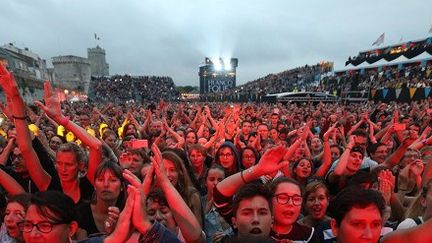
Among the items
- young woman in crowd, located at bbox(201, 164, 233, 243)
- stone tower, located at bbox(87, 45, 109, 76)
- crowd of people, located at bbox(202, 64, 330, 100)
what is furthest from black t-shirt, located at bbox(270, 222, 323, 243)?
stone tower, located at bbox(87, 45, 109, 76)

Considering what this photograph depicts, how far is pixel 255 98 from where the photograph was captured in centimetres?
3497

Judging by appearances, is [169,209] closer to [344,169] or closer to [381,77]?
[344,169]

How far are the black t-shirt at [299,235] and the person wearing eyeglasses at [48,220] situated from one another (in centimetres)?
145

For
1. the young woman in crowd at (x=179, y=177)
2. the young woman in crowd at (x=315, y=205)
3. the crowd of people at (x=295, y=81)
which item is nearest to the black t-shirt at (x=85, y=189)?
the young woman in crowd at (x=179, y=177)

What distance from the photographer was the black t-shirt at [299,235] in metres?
2.86

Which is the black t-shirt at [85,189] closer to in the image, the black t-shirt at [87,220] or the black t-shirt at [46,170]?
the black t-shirt at [46,170]

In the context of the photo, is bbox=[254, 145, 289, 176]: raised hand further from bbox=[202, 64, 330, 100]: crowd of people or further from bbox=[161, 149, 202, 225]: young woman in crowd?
bbox=[202, 64, 330, 100]: crowd of people

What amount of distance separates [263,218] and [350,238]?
0.56 metres

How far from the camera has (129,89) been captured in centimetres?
6431

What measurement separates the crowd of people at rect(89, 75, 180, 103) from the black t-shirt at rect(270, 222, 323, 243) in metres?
55.5

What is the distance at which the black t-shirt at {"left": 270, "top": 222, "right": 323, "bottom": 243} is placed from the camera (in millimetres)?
2861

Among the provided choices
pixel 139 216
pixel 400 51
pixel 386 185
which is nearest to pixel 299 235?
pixel 386 185

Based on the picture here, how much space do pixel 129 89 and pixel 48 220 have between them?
6380cm

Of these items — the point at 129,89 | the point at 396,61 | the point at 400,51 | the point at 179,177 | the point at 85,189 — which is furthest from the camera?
the point at 129,89
